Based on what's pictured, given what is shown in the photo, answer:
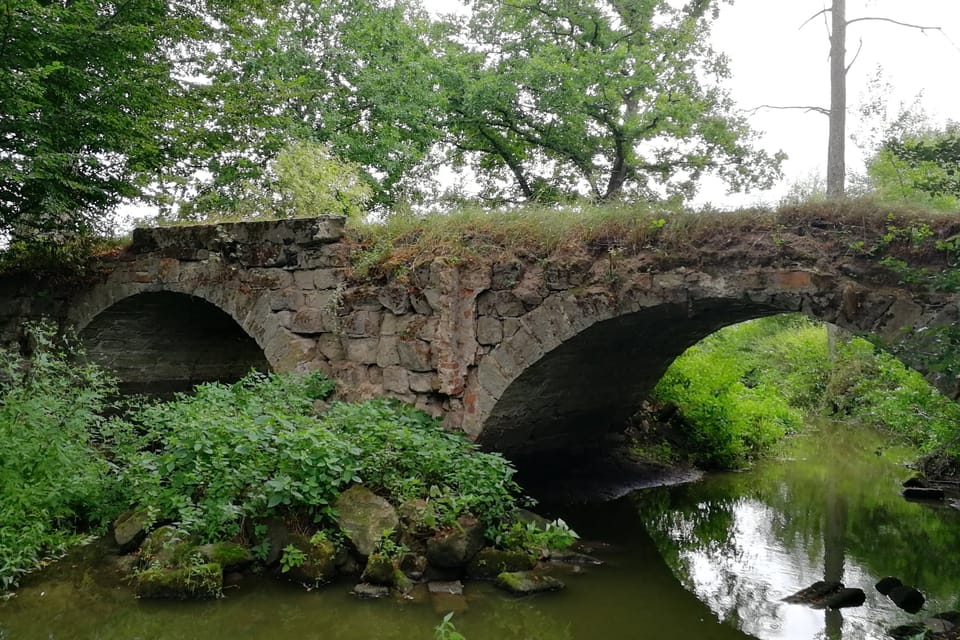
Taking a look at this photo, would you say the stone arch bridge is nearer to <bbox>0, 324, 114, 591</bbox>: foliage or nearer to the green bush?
the green bush

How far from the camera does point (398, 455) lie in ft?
17.5

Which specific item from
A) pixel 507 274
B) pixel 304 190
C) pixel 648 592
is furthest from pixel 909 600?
pixel 304 190

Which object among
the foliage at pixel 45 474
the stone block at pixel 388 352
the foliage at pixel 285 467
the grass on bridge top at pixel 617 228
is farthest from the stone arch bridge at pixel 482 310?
the foliage at pixel 45 474

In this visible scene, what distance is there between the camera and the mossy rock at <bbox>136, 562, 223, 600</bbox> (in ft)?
14.8

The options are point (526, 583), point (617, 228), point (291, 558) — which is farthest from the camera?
point (617, 228)

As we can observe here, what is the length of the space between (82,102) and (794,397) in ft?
37.7

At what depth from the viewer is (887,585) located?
5070mm

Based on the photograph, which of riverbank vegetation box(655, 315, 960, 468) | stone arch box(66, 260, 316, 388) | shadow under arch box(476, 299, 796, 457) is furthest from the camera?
stone arch box(66, 260, 316, 388)

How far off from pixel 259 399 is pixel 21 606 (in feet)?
6.82

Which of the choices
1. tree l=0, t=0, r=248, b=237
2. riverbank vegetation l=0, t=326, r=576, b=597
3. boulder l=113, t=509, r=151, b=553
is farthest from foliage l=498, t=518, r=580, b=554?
tree l=0, t=0, r=248, b=237

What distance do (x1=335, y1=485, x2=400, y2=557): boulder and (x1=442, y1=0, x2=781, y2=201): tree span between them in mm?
8388

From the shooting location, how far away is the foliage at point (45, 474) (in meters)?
4.89

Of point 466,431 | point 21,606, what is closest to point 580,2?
point 466,431

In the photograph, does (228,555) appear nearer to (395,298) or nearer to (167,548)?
(167,548)
